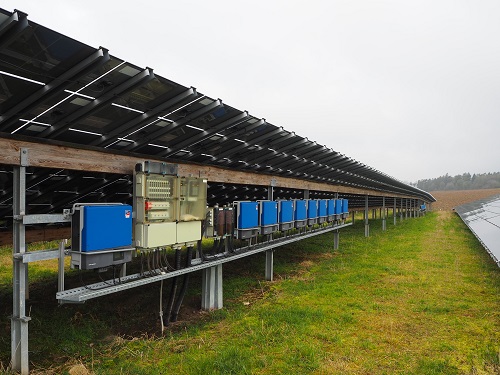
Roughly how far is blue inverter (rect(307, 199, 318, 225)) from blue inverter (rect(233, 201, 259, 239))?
4052mm

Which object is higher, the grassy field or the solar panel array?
the solar panel array

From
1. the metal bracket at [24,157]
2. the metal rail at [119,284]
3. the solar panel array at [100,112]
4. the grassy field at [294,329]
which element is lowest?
the grassy field at [294,329]

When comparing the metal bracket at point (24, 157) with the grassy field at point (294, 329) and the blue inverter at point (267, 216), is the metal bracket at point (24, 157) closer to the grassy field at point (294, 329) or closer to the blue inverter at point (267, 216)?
the grassy field at point (294, 329)

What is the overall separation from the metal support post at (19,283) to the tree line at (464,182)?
13431 centimetres

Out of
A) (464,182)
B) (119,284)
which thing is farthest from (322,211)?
(464,182)

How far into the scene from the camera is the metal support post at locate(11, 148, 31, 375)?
4.57 meters

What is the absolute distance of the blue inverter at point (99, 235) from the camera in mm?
4945

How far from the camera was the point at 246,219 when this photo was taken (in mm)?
8953

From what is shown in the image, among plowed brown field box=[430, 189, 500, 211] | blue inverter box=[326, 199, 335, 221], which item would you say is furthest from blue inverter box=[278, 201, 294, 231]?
plowed brown field box=[430, 189, 500, 211]

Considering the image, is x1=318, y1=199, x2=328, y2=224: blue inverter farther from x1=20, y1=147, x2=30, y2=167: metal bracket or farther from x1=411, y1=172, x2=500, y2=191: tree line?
x1=411, y1=172, x2=500, y2=191: tree line

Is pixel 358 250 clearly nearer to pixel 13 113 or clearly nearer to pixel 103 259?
pixel 103 259

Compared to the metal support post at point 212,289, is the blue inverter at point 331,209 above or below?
above

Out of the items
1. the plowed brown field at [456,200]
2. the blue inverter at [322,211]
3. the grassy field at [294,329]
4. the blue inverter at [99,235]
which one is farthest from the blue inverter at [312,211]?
the plowed brown field at [456,200]

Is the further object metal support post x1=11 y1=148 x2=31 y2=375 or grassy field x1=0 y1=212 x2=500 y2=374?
grassy field x1=0 y1=212 x2=500 y2=374
